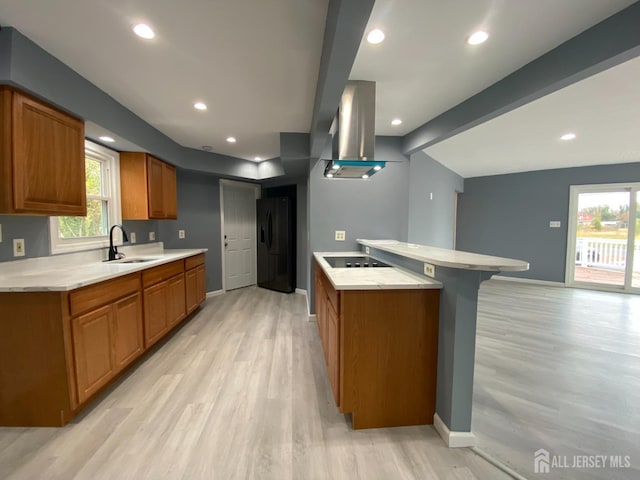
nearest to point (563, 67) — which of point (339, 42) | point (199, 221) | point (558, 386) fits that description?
point (339, 42)

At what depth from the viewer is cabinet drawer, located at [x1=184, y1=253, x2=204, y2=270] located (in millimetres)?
3259

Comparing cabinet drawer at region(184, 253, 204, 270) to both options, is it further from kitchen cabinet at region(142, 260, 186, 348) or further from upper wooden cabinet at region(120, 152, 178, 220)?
upper wooden cabinet at region(120, 152, 178, 220)

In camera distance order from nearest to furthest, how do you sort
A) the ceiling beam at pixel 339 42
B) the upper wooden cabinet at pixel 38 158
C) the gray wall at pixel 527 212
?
1. the ceiling beam at pixel 339 42
2. the upper wooden cabinet at pixel 38 158
3. the gray wall at pixel 527 212

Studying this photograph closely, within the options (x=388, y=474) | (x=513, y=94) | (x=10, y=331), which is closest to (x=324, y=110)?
(x=513, y=94)

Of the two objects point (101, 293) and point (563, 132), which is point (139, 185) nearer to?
point (101, 293)

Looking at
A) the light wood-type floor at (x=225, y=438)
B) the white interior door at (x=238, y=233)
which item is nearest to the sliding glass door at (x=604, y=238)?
the light wood-type floor at (x=225, y=438)

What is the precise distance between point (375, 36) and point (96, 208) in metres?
3.21

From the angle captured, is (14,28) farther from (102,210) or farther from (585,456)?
(585,456)

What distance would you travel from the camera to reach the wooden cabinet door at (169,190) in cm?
332

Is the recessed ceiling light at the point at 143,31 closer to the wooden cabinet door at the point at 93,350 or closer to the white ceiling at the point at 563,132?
the wooden cabinet door at the point at 93,350

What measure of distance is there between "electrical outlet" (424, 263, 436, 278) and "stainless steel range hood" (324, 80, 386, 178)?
100 centimetres

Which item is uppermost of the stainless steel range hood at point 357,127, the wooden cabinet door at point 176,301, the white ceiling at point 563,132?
the white ceiling at point 563,132

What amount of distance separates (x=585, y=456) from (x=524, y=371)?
85 cm

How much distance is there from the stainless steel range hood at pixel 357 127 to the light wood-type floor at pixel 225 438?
192cm
